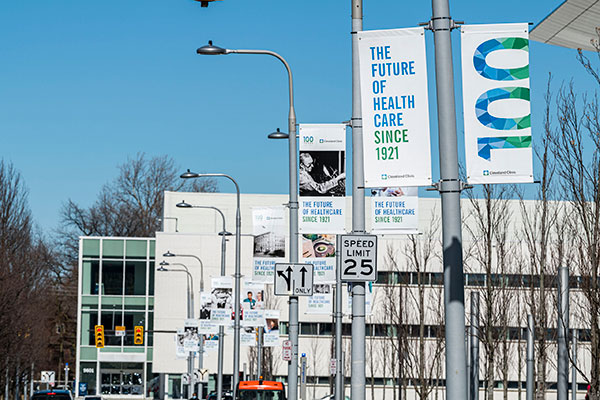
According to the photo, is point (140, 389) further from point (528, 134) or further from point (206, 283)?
point (528, 134)

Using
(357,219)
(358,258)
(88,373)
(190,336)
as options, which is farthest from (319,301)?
(88,373)

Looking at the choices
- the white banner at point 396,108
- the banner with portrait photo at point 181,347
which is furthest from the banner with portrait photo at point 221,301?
the white banner at point 396,108

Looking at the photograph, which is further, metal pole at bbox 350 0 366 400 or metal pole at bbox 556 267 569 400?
metal pole at bbox 556 267 569 400

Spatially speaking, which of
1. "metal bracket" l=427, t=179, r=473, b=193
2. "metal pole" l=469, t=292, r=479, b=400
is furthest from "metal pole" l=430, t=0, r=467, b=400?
"metal pole" l=469, t=292, r=479, b=400

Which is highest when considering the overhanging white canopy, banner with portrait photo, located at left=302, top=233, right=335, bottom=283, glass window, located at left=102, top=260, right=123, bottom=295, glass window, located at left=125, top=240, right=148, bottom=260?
the overhanging white canopy

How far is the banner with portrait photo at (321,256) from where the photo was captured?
2472cm

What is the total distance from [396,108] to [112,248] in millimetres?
74409

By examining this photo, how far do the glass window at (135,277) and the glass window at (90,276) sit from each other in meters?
2.42

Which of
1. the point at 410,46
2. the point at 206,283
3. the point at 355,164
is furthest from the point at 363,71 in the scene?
the point at 206,283

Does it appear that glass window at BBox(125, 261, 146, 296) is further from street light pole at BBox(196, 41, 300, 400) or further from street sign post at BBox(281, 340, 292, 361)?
street light pole at BBox(196, 41, 300, 400)

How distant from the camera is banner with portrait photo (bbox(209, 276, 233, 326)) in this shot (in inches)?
1639

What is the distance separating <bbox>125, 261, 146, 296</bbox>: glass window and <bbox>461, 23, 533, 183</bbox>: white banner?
74805 mm

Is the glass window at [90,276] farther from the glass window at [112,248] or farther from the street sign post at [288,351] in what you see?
the street sign post at [288,351]

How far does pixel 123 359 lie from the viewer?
81.6 meters
